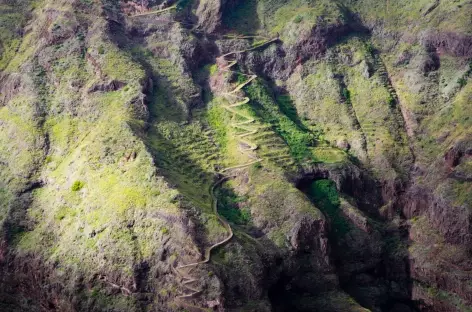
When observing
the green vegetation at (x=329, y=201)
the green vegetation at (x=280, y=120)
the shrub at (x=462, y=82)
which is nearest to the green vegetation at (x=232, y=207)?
the green vegetation at (x=329, y=201)

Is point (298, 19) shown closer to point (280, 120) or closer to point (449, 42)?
point (280, 120)

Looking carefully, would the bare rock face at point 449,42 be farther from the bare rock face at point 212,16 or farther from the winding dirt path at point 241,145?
the bare rock face at point 212,16

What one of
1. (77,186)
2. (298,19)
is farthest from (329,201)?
(298,19)

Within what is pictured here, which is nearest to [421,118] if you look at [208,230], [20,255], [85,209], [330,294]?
[330,294]

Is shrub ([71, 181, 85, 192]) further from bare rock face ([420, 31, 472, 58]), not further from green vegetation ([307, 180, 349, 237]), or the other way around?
bare rock face ([420, 31, 472, 58])

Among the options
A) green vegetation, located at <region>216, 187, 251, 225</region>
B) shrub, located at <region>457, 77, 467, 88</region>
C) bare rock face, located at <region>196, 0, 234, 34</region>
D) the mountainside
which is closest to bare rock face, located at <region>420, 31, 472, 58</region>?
the mountainside
